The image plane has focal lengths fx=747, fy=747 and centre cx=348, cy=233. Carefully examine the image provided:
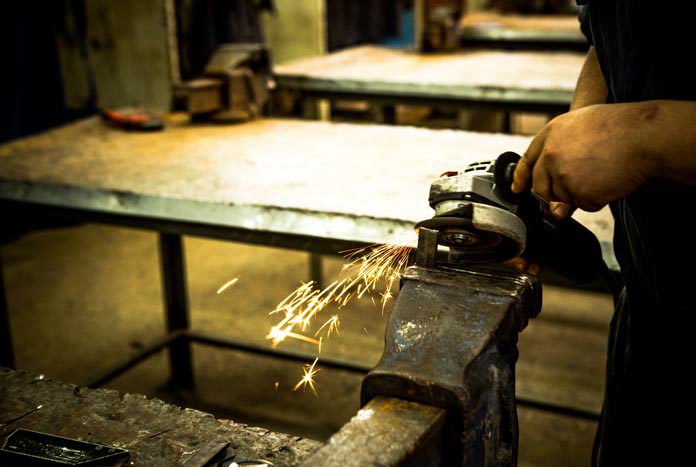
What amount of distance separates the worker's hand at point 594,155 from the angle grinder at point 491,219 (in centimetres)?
8

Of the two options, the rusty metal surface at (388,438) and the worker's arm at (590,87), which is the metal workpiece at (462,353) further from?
the worker's arm at (590,87)

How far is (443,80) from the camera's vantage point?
3.01 meters

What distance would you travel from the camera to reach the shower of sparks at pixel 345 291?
1538 millimetres

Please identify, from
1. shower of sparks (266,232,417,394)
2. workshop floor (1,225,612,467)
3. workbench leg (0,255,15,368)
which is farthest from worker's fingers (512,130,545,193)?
workbench leg (0,255,15,368)

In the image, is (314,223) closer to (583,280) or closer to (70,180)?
(583,280)

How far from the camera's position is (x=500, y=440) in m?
1.01

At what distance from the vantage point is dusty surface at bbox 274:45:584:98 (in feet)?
9.57

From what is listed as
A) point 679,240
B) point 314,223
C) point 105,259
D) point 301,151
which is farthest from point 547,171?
point 105,259

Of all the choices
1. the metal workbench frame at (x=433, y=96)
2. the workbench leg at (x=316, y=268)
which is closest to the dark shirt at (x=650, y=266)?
the metal workbench frame at (x=433, y=96)

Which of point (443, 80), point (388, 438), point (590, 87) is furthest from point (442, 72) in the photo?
point (388, 438)

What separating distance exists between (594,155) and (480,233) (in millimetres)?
207

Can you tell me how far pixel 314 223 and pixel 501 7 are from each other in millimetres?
5266

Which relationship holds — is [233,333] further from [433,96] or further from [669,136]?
[669,136]

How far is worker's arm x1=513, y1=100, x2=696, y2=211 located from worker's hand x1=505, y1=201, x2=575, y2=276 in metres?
0.21
